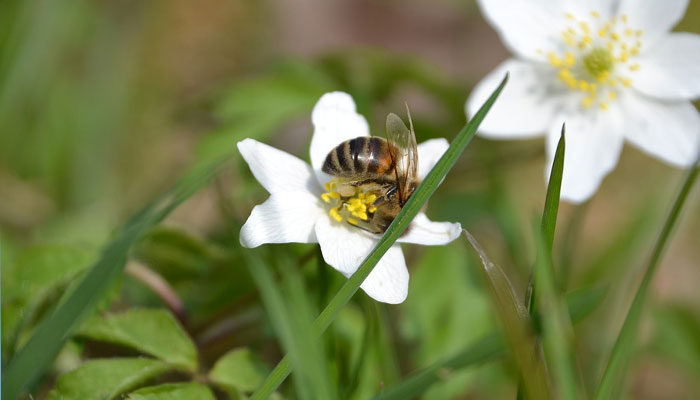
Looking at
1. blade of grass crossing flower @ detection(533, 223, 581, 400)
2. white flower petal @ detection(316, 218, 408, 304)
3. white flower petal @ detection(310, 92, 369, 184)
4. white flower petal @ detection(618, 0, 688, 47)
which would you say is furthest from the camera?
white flower petal @ detection(618, 0, 688, 47)

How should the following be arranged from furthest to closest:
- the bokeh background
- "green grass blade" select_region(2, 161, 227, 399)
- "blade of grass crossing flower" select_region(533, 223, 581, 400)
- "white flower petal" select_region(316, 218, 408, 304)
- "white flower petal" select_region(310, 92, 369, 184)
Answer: the bokeh background, "white flower petal" select_region(310, 92, 369, 184), "white flower petal" select_region(316, 218, 408, 304), "green grass blade" select_region(2, 161, 227, 399), "blade of grass crossing flower" select_region(533, 223, 581, 400)

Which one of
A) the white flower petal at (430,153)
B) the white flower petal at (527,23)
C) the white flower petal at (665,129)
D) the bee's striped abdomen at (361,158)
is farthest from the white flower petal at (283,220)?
the white flower petal at (665,129)

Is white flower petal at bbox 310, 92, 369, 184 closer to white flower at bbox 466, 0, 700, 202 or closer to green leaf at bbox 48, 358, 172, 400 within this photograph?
white flower at bbox 466, 0, 700, 202

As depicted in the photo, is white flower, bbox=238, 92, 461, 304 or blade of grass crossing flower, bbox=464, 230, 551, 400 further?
white flower, bbox=238, 92, 461, 304

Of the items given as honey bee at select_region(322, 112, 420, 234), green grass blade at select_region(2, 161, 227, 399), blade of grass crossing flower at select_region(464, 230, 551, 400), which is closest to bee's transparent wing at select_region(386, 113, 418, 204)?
honey bee at select_region(322, 112, 420, 234)

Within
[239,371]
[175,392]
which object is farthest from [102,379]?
[239,371]

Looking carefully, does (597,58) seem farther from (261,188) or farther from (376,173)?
(261,188)

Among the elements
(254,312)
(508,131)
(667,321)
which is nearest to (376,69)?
(508,131)
